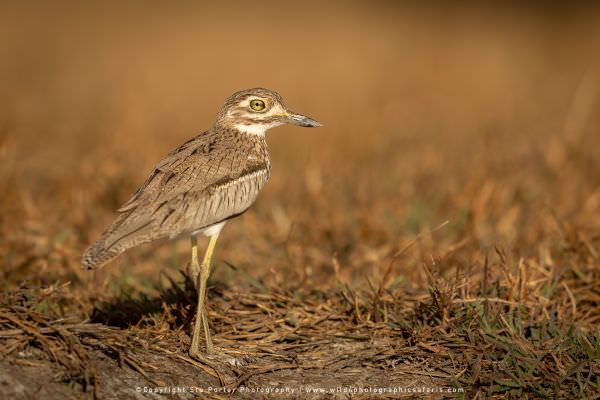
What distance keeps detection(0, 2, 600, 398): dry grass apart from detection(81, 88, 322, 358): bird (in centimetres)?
33

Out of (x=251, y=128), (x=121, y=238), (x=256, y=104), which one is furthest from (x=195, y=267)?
(x=256, y=104)

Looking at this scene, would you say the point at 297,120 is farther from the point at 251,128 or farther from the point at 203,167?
the point at 203,167

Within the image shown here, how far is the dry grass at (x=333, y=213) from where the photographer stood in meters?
3.58

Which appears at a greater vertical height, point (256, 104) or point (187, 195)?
point (256, 104)

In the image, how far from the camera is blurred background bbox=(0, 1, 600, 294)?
550 centimetres

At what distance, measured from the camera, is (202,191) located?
12.4ft

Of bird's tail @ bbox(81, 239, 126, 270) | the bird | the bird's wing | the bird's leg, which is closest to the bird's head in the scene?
the bird

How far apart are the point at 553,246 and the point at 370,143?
322 centimetres

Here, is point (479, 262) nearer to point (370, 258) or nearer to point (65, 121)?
point (370, 258)

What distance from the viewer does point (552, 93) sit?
996 cm

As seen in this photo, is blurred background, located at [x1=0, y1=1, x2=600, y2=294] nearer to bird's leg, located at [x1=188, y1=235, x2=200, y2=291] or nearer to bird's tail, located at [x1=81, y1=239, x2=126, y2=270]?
bird's leg, located at [x1=188, y1=235, x2=200, y2=291]

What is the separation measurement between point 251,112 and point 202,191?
0.70m

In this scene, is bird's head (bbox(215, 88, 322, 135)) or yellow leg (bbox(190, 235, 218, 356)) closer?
yellow leg (bbox(190, 235, 218, 356))

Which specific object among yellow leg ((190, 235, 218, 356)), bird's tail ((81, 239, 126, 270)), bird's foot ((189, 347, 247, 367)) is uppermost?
bird's tail ((81, 239, 126, 270))
